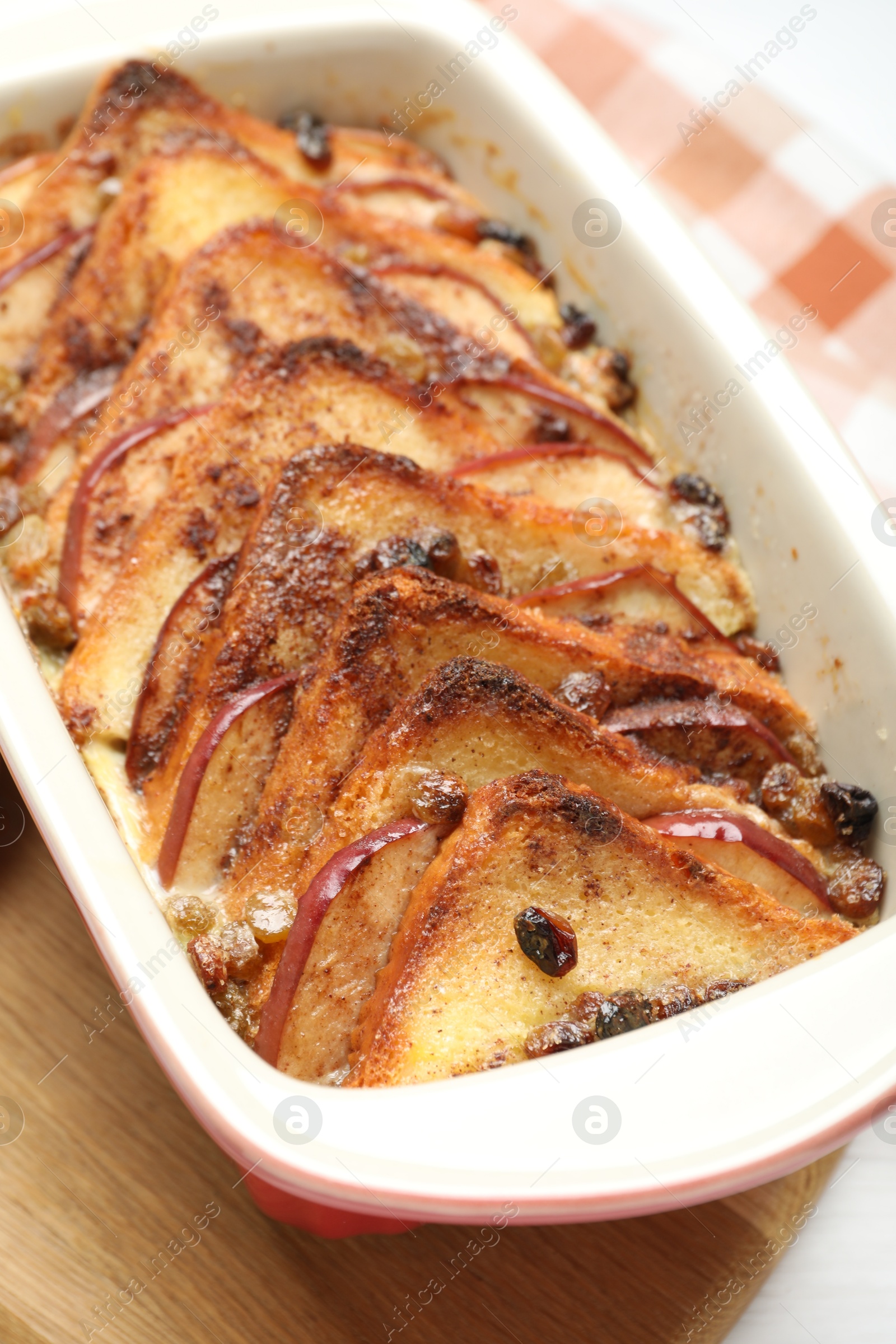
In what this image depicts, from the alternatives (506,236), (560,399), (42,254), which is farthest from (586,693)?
(42,254)

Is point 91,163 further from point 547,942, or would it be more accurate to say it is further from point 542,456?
point 547,942

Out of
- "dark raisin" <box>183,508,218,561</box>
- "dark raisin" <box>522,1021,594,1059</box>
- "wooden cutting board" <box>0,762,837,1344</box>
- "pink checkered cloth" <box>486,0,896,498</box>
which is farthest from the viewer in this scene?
"pink checkered cloth" <box>486,0,896,498</box>

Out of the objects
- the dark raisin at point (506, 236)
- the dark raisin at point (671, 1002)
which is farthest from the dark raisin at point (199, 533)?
the dark raisin at point (506, 236)

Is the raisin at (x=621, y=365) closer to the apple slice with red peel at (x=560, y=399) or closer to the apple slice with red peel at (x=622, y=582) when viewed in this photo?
the apple slice with red peel at (x=560, y=399)

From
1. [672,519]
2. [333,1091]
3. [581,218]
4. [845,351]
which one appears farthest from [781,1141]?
[845,351]

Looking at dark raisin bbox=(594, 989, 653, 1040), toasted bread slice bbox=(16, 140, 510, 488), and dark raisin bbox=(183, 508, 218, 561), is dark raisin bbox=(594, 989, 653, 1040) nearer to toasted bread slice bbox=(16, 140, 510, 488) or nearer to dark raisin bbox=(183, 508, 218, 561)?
dark raisin bbox=(183, 508, 218, 561)

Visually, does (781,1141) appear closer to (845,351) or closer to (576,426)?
(576,426)

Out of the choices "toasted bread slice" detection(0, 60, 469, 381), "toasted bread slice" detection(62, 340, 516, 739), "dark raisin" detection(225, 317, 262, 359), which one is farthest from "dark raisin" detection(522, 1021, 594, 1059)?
"toasted bread slice" detection(0, 60, 469, 381)
